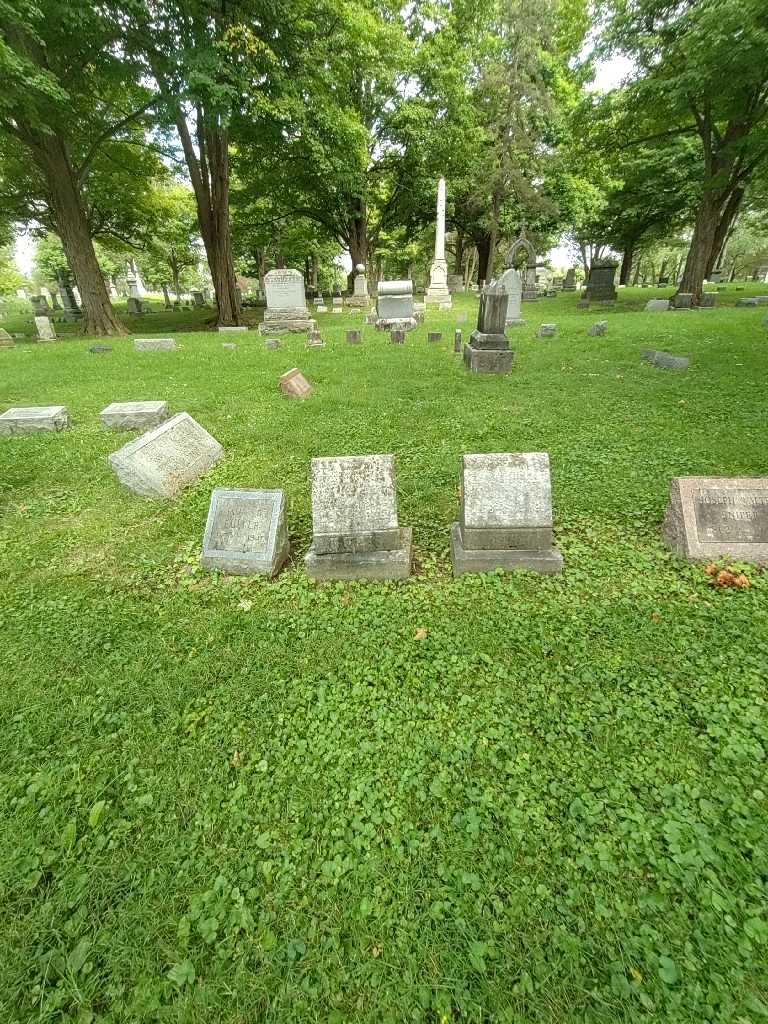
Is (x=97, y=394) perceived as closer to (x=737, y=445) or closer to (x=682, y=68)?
(x=737, y=445)

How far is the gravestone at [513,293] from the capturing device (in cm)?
1338

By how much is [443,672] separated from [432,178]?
2831cm

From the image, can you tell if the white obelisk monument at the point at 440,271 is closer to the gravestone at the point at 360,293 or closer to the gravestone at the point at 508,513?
the gravestone at the point at 360,293

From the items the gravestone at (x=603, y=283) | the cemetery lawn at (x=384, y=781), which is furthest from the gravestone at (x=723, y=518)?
the gravestone at (x=603, y=283)

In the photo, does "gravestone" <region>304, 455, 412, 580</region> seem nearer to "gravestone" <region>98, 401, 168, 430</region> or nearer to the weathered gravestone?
the weathered gravestone

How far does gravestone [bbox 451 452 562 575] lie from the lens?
3766 millimetres

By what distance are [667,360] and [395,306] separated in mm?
9561

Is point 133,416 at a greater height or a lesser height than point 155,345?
lesser

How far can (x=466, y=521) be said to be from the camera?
12.5ft

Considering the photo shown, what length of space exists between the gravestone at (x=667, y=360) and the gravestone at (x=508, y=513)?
285 inches

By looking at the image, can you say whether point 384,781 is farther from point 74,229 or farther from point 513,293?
point 74,229

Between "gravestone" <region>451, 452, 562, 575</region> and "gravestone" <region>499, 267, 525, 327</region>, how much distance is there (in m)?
A: 10.6

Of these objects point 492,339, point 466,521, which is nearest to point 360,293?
point 492,339

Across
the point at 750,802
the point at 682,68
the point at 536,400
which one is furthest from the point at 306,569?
the point at 682,68
